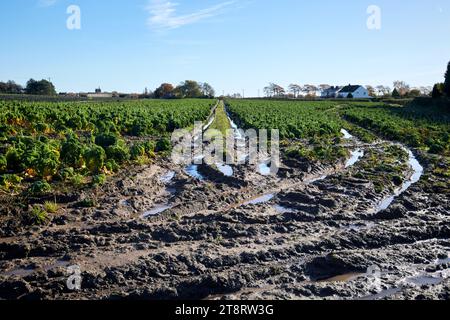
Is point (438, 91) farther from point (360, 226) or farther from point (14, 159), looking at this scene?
point (14, 159)

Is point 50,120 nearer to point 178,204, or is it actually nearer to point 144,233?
point 178,204

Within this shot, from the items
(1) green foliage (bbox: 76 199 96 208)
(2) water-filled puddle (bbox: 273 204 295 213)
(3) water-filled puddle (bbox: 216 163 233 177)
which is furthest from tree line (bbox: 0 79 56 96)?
(2) water-filled puddle (bbox: 273 204 295 213)

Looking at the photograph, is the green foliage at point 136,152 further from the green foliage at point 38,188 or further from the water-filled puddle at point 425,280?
the water-filled puddle at point 425,280

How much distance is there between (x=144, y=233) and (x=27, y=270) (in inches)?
92.2

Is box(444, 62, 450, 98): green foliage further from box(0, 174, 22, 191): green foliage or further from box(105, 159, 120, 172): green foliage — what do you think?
box(0, 174, 22, 191): green foliage

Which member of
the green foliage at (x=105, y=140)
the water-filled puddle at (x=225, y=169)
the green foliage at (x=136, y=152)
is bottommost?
the water-filled puddle at (x=225, y=169)

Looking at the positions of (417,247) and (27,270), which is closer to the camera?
(27,270)

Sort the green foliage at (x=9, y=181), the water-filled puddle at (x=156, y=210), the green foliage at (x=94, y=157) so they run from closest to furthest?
the water-filled puddle at (x=156, y=210)
the green foliage at (x=9, y=181)
the green foliage at (x=94, y=157)

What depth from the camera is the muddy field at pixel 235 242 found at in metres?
6.82

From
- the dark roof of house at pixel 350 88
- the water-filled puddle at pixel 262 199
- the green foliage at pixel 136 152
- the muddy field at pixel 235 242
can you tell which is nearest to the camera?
the muddy field at pixel 235 242

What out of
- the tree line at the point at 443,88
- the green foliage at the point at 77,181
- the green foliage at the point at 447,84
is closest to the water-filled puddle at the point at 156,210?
the green foliage at the point at 77,181

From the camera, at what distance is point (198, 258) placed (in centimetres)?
769

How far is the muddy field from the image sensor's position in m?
6.82
